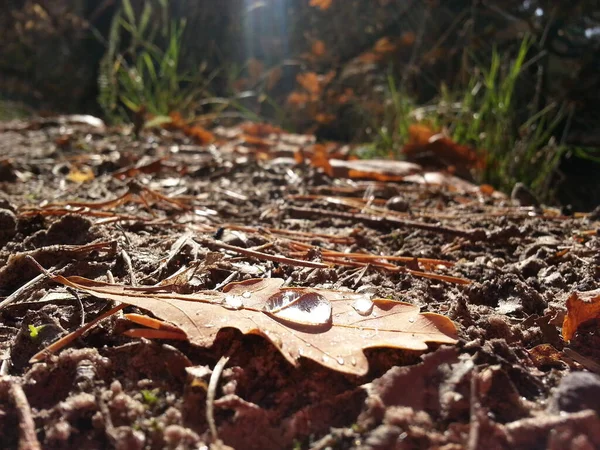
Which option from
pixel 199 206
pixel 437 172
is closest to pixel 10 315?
pixel 199 206

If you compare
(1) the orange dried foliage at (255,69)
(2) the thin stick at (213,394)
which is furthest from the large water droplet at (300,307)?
(1) the orange dried foliage at (255,69)

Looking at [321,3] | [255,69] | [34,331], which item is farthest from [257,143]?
[34,331]

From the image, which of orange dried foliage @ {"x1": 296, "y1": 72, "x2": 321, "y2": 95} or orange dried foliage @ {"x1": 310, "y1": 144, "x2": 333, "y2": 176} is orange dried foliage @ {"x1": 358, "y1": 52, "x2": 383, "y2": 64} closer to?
orange dried foliage @ {"x1": 296, "y1": 72, "x2": 321, "y2": 95}

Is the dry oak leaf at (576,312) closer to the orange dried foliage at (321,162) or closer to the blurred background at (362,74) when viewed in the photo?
the blurred background at (362,74)

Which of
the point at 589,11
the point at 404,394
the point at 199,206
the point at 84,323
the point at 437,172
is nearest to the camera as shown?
the point at 404,394

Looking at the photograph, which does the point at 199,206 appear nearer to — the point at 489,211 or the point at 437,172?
the point at 489,211

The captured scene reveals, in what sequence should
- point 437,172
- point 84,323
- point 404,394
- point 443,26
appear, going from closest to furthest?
point 404,394, point 84,323, point 437,172, point 443,26

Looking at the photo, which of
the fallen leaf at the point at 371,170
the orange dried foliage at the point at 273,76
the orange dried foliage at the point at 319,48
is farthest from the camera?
the orange dried foliage at the point at 273,76
